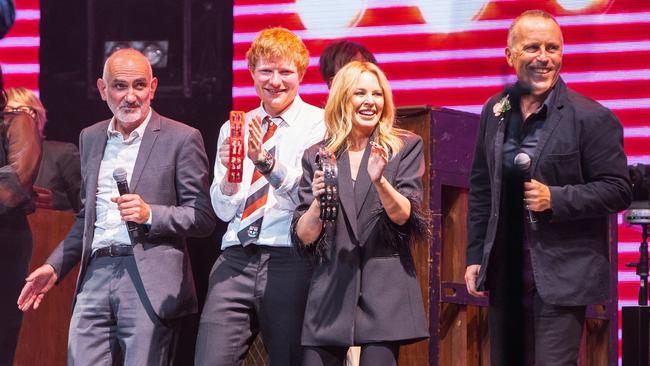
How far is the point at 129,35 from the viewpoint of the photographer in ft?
20.5

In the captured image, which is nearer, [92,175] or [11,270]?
[92,175]

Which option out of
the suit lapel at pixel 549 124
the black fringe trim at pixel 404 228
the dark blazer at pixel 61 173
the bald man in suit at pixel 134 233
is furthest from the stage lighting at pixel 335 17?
the black fringe trim at pixel 404 228

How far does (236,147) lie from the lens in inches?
157

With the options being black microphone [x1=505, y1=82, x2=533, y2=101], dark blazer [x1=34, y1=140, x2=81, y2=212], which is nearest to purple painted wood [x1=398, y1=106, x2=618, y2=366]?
dark blazer [x1=34, y1=140, x2=81, y2=212]

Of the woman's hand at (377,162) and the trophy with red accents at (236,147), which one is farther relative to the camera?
the trophy with red accents at (236,147)

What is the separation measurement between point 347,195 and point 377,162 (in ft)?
0.79

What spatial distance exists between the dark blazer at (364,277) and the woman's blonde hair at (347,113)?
61 mm

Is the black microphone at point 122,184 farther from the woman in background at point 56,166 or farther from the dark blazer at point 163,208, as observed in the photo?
the woman in background at point 56,166

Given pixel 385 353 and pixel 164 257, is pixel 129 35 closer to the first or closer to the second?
pixel 164 257

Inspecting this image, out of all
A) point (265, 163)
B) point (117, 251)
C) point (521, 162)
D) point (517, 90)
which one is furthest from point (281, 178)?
point (517, 90)

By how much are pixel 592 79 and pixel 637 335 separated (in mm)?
1585

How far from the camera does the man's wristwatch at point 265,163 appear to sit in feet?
12.9

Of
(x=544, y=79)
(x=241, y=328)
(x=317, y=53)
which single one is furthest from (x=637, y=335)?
(x=317, y=53)

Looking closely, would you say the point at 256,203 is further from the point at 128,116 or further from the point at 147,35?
the point at 147,35
